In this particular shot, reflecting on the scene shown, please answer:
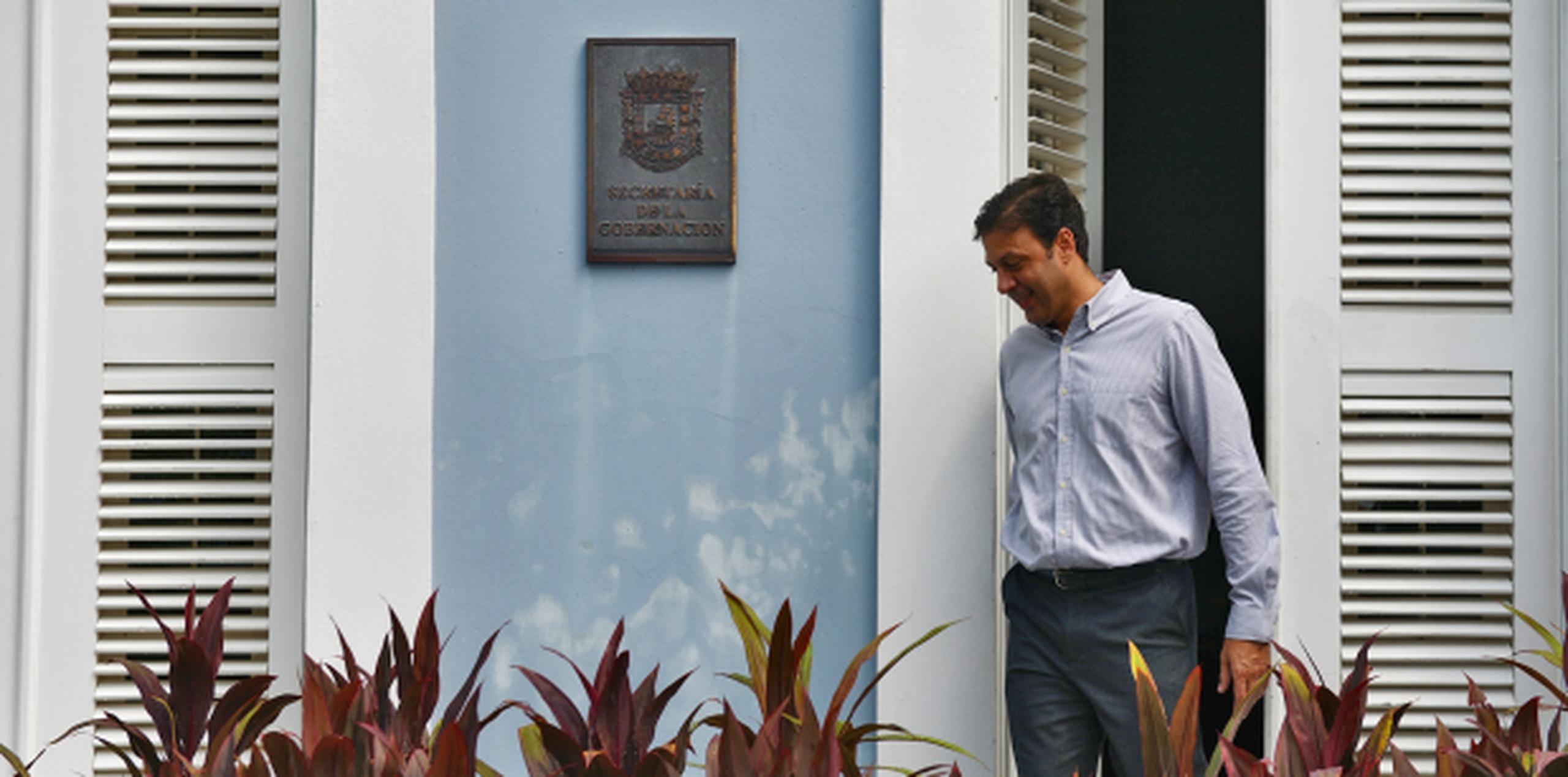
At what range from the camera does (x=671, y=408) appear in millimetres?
3615

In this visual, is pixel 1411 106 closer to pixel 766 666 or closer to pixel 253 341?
pixel 766 666

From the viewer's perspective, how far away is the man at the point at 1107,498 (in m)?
3.09

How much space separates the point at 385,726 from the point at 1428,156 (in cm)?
279

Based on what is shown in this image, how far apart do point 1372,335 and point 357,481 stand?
2489 mm

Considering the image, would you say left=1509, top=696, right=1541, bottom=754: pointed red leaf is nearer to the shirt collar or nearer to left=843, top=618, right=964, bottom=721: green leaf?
left=843, top=618, right=964, bottom=721: green leaf

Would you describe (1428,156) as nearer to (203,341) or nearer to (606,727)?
(606,727)

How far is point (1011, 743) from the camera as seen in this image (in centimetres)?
366

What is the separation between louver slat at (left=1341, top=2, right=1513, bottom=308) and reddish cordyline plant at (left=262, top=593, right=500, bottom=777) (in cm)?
235

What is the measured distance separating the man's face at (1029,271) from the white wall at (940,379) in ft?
0.97

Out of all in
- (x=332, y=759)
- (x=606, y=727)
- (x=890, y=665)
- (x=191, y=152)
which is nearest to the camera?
(x=332, y=759)

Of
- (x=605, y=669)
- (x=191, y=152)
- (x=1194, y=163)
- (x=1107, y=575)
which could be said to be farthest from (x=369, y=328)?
(x=1194, y=163)

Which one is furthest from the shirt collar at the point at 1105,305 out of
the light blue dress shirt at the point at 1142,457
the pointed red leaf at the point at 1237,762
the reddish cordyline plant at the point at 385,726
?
the reddish cordyline plant at the point at 385,726

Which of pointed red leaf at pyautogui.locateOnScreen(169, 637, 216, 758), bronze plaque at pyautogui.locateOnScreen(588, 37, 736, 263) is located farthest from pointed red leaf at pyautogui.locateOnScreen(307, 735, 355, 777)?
bronze plaque at pyautogui.locateOnScreen(588, 37, 736, 263)

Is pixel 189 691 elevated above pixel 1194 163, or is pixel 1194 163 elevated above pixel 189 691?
pixel 1194 163
